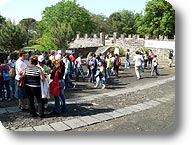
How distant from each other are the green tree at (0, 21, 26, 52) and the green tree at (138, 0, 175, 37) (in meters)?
2.10

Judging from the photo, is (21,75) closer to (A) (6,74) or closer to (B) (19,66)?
(B) (19,66)

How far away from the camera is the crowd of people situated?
5.15 meters

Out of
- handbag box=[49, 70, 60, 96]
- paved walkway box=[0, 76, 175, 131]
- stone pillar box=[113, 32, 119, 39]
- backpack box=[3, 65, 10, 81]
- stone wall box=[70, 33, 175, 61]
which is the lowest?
paved walkway box=[0, 76, 175, 131]

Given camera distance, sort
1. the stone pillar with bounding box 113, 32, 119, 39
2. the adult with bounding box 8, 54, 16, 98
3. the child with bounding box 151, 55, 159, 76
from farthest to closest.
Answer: the child with bounding box 151, 55, 159, 76
the adult with bounding box 8, 54, 16, 98
the stone pillar with bounding box 113, 32, 119, 39

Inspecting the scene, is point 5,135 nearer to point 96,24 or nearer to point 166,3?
point 96,24

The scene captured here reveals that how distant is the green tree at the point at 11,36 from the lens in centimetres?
542

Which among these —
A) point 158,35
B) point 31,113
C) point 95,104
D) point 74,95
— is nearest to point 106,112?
point 95,104

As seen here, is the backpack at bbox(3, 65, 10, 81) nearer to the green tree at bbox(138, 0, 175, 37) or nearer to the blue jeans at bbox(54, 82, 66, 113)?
the blue jeans at bbox(54, 82, 66, 113)

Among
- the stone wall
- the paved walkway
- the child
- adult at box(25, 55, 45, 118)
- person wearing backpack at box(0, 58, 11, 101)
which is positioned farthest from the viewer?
person wearing backpack at box(0, 58, 11, 101)

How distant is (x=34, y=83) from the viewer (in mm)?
5113

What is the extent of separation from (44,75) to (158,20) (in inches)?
87.0

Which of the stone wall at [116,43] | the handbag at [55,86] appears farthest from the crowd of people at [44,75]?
the stone wall at [116,43]

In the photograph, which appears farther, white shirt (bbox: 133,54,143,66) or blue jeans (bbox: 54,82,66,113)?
white shirt (bbox: 133,54,143,66)

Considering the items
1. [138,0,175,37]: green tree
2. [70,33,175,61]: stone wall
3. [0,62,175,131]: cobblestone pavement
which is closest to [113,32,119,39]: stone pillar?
[70,33,175,61]: stone wall
